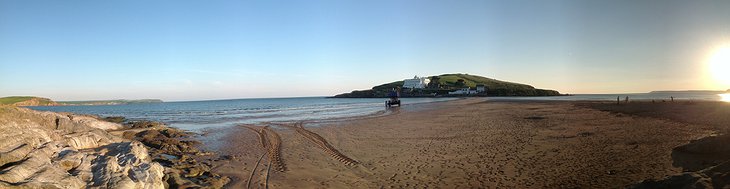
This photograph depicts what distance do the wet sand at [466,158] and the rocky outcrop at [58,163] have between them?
2521 millimetres

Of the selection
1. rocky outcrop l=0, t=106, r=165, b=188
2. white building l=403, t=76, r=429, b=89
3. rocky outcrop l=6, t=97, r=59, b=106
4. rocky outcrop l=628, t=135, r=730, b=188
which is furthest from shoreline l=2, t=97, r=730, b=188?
rocky outcrop l=6, t=97, r=59, b=106

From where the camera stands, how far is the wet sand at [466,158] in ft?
30.5

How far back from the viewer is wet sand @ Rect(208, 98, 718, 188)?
930 centimetres

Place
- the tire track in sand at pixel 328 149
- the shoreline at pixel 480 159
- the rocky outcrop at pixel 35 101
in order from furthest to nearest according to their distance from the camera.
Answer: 1. the rocky outcrop at pixel 35 101
2. the tire track in sand at pixel 328 149
3. the shoreline at pixel 480 159

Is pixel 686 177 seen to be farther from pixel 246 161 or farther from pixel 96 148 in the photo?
pixel 96 148

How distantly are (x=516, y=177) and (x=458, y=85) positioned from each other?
149696mm

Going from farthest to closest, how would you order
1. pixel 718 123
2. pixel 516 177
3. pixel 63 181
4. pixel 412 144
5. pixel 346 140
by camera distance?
pixel 718 123
pixel 346 140
pixel 412 144
pixel 516 177
pixel 63 181

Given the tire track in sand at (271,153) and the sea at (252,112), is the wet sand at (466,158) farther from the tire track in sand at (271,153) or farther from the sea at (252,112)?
the sea at (252,112)

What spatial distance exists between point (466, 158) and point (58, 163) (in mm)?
11857

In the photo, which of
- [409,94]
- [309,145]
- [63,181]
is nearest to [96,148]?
[63,181]

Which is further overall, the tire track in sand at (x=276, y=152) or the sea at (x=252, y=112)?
the sea at (x=252, y=112)

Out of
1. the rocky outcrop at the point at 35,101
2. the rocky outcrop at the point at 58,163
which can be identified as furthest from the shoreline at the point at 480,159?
the rocky outcrop at the point at 35,101

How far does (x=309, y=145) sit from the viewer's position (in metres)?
16.3

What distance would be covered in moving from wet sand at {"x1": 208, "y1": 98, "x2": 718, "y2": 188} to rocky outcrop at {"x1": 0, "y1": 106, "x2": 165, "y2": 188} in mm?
2521
